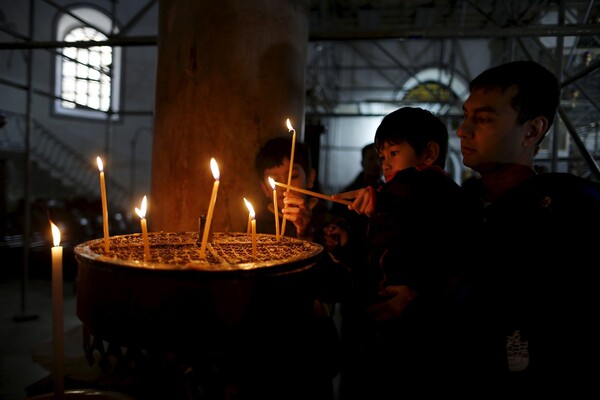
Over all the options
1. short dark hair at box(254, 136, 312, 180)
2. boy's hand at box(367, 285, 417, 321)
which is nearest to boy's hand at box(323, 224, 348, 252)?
short dark hair at box(254, 136, 312, 180)

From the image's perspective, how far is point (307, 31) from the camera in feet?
9.76

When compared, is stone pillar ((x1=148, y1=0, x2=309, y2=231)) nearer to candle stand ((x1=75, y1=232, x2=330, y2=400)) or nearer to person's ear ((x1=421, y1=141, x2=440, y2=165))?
person's ear ((x1=421, y1=141, x2=440, y2=165))

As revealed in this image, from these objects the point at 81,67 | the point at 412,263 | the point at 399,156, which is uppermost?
the point at 81,67

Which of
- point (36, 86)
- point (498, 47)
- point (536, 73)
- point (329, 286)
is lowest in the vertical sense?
point (329, 286)

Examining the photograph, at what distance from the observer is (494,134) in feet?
5.18

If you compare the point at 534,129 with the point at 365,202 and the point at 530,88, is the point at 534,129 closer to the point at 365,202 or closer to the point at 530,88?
the point at 530,88

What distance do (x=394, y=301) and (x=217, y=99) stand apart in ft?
5.91

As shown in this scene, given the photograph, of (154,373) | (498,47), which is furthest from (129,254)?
(498,47)

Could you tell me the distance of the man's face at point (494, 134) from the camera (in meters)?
Result: 1.57

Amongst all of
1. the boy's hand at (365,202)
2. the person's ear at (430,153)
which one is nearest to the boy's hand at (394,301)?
the boy's hand at (365,202)

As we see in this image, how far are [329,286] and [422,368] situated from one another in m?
0.54

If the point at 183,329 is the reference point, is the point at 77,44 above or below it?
above

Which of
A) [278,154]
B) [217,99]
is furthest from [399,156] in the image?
[217,99]

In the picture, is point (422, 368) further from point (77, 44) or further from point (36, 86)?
point (36, 86)
